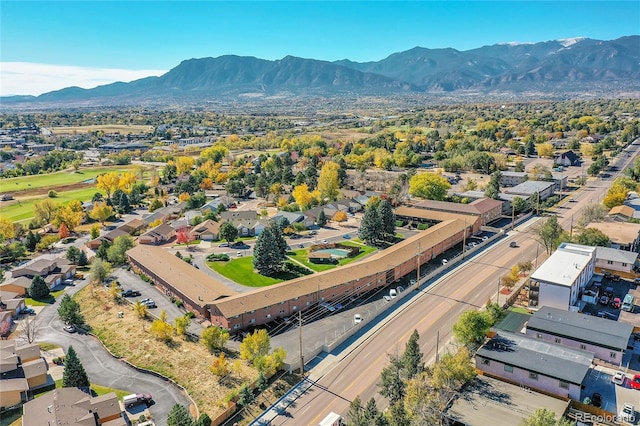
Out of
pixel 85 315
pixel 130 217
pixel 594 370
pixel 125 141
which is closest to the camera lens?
pixel 594 370

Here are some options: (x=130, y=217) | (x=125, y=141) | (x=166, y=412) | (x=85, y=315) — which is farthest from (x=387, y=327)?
(x=125, y=141)

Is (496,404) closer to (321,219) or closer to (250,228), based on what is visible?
(321,219)

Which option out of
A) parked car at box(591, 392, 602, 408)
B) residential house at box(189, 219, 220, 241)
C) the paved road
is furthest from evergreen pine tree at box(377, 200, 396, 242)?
parked car at box(591, 392, 602, 408)

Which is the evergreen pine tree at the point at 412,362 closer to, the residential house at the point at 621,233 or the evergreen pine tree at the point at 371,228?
the evergreen pine tree at the point at 371,228

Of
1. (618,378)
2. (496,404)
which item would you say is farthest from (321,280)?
(618,378)

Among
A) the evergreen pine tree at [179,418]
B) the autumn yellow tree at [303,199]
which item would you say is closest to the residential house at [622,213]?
the autumn yellow tree at [303,199]

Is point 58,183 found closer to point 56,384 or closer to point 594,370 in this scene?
point 56,384
